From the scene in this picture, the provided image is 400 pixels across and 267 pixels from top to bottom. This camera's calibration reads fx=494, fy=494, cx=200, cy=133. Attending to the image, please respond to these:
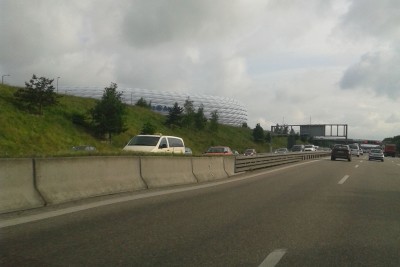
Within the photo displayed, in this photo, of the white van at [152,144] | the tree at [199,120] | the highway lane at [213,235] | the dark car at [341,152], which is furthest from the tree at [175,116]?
the highway lane at [213,235]

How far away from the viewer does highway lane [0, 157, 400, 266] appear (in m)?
6.14

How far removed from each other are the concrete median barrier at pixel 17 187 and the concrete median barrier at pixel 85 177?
0.23 meters

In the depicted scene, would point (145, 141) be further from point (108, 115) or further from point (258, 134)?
point (258, 134)

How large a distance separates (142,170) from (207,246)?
767 centimetres

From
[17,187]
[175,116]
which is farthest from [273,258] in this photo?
[175,116]

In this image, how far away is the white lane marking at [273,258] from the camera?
234 inches

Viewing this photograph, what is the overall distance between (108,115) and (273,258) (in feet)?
139

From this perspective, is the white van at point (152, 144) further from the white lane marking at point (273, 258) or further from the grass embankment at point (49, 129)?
the white lane marking at point (273, 258)

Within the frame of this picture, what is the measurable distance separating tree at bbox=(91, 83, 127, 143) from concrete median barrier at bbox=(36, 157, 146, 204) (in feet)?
110

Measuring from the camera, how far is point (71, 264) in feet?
19.0

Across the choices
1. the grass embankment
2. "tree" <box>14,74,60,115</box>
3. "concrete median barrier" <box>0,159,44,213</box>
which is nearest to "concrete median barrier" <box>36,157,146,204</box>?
"concrete median barrier" <box>0,159,44,213</box>

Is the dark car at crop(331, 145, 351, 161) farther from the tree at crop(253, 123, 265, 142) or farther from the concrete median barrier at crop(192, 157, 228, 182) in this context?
the tree at crop(253, 123, 265, 142)

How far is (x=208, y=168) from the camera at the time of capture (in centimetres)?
1931

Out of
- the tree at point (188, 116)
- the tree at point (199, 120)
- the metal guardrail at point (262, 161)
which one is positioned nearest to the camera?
the metal guardrail at point (262, 161)
